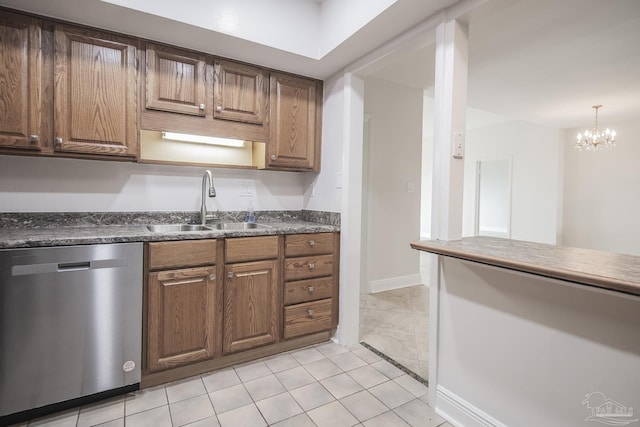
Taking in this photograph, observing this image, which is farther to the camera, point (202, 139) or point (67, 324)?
point (202, 139)

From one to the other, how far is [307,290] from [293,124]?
131 centimetres

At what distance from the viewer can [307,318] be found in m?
2.34

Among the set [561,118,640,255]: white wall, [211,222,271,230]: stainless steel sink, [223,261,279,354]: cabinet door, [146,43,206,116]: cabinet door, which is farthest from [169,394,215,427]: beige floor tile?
[561,118,640,255]: white wall

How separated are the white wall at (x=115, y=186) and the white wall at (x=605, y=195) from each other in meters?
5.88

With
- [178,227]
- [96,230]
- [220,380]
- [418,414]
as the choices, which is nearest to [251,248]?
[178,227]

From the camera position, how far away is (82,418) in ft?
5.17

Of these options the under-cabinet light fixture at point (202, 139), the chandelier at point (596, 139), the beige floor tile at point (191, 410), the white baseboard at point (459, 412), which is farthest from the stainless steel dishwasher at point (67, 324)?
the chandelier at point (596, 139)

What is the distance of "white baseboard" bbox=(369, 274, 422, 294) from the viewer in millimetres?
3678

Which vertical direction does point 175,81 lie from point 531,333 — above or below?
above

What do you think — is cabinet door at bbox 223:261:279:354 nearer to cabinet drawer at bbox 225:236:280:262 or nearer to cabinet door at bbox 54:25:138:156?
cabinet drawer at bbox 225:236:280:262

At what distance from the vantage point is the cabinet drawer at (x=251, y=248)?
201 cm

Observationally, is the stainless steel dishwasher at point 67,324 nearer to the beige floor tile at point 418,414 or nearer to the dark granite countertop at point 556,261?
the beige floor tile at point 418,414

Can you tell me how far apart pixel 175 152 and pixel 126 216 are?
0.57 meters

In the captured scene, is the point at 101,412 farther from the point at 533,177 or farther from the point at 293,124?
the point at 533,177
